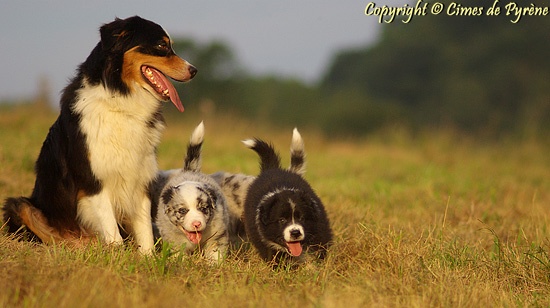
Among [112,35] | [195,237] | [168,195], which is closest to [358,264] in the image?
[195,237]

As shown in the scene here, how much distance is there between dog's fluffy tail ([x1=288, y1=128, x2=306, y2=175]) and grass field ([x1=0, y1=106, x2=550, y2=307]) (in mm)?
584

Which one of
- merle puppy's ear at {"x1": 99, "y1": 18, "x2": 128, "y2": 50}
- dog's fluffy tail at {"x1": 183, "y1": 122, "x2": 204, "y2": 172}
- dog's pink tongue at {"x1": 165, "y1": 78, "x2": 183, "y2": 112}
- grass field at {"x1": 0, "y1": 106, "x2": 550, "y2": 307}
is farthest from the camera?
dog's fluffy tail at {"x1": 183, "y1": 122, "x2": 204, "y2": 172}

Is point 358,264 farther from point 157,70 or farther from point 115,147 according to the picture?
point 157,70

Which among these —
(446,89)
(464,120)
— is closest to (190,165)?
(464,120)

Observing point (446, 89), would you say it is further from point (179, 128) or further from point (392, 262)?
point (392, 262)

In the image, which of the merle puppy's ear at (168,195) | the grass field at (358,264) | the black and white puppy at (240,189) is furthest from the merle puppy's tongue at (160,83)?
the black and white puppy at (240,189)

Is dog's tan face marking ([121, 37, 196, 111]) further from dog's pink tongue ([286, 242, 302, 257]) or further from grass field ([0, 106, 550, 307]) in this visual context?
dog's pink tongue ([286, 242, 302, 257])

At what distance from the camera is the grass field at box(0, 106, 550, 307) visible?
3551 mm

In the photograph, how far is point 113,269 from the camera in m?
3.93

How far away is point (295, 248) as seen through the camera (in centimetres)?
477

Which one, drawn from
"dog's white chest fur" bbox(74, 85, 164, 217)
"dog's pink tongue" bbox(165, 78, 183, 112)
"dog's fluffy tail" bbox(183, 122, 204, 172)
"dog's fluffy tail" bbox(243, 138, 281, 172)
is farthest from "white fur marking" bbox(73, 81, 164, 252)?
"dog's fluffy tail" bbox(243, 138, 281, 172)

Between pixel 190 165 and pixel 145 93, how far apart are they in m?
1.14

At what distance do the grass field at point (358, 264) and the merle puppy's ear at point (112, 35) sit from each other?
1429 millimetres

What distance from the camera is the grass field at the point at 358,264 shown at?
3551mm
